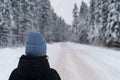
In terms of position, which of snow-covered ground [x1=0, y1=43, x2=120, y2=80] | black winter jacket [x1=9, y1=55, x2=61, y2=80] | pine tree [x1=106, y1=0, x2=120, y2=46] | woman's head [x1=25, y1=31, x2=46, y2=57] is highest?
pine tree [x1=106, y1=0, x2=120, y2=46]

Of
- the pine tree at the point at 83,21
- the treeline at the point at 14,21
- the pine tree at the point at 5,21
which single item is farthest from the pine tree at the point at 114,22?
the pine tree at the point at 83,21

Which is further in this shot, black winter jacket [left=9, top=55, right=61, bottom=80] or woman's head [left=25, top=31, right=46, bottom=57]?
woman's head [left=25, top=31, right=46, bottom=57]

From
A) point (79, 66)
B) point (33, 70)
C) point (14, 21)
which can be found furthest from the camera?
point (14, 21)

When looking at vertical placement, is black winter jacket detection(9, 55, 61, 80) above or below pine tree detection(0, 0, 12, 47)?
below

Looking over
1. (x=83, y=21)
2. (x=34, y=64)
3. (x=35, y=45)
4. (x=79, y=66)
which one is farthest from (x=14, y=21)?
(x=34, y=64)

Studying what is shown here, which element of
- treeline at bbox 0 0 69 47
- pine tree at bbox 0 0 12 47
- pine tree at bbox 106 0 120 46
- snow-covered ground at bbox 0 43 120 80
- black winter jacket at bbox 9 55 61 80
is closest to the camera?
black winter jacket at bbox 9 55 61 80

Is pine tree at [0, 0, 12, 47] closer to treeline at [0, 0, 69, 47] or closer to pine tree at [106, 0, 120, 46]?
treeline at [0, 0, 69, 47]

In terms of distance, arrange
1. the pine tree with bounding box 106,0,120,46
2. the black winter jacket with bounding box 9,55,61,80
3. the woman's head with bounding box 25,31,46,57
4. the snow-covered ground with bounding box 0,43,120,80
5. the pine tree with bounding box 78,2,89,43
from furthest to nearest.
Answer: the pine tree with bounding box 78,2,89,43, the pine tree with bounding box 106,0,120,46, the snow-covered ground with bounding box 0,43,120,80, the woman's head with bounding box 25,31,46,57, the black winter jacket with bounding box 9,55,61,80

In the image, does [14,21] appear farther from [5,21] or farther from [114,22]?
[114,22]

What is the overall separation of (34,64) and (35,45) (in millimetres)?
202

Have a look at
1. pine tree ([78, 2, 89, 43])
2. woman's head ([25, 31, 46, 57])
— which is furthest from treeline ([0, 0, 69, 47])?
woman's head ([25, 31, 46, 57])

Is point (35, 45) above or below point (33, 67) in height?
above

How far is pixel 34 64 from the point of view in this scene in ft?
8.00

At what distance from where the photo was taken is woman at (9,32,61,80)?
7.93 feet
